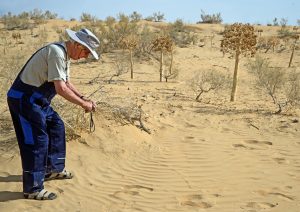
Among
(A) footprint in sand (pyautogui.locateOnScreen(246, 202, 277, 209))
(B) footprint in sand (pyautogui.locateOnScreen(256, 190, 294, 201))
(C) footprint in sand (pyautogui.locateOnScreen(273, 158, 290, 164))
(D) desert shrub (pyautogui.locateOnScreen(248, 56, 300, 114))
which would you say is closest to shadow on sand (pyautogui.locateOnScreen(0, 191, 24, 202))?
(A) footprint in sand (pyautogui.locateOnScreen(246, 202, 277, 209))

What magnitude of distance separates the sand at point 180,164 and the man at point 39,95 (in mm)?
355

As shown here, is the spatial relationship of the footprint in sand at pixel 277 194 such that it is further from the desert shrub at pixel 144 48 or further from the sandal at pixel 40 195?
the desert shrub at pixel 144 48

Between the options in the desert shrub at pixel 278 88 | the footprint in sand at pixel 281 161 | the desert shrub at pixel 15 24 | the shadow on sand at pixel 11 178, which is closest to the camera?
the shadow on sand at pixel 11 178

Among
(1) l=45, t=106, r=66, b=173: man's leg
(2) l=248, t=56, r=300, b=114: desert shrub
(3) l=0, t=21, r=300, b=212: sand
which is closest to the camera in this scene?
(3) l=0, t=21, r=300, b=212: sand

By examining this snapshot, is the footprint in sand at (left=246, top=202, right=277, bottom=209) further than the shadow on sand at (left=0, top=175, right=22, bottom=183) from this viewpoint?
No

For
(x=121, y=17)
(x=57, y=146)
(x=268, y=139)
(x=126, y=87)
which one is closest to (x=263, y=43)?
(x=121, y=17)

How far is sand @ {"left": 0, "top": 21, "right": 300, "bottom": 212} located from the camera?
4.23 m

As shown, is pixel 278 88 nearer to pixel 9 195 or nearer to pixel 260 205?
pixel 260 205

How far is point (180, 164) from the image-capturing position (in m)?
5.34

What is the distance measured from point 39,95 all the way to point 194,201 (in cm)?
206

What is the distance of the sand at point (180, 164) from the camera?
4230 millimetres

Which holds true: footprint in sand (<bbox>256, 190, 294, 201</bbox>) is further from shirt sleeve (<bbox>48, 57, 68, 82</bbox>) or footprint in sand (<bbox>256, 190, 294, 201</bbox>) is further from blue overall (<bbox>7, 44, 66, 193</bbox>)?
shirt sleeve (<bbox>48, 57, 68, 82</bbox>)

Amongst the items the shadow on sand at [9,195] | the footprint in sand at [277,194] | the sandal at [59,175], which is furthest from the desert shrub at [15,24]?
the footprint in sand at [277,194]

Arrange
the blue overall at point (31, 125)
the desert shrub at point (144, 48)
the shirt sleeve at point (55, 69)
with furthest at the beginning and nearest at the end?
the desert shrub at point (144, 48)
the blue overall at point (31, 125)
the shirt sleeve at point (55, 69)
